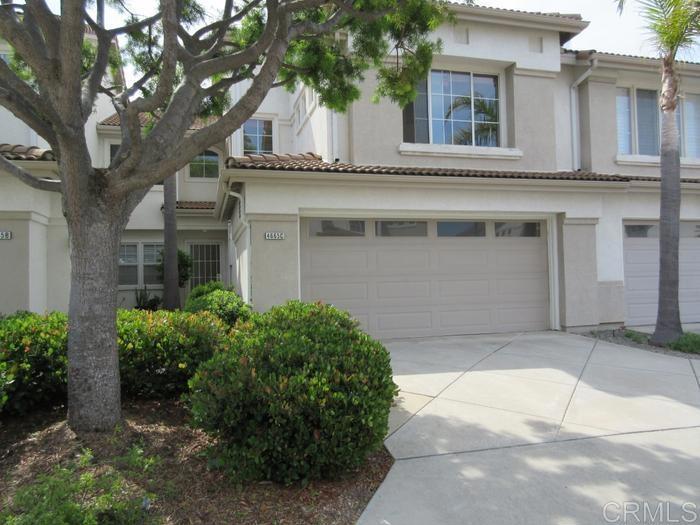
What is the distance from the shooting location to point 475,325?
10.3 metres

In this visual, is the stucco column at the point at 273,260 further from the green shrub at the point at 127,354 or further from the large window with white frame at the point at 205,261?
the large window with white frame at the point at 205,261

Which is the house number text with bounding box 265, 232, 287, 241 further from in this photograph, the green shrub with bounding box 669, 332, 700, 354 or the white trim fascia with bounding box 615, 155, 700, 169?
the white trim fascia with bounding box 615, 155, 700, 169

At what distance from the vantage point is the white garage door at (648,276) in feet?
37.2

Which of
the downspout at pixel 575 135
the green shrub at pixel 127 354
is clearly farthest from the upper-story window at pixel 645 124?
the green shrub at pixel 127 354

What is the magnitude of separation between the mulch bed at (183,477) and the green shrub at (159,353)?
0.47m

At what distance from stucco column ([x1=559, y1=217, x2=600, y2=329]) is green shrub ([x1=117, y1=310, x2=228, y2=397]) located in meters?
8.05

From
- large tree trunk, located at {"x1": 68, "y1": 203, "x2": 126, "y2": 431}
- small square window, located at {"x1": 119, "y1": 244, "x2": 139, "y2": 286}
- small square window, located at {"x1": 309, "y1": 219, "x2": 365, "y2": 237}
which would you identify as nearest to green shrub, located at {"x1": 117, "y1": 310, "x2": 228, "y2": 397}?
large tree trunk, located at {"x1": 68, "y1": 203, "x2": 126, "y2": 431}

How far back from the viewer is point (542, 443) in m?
4.39

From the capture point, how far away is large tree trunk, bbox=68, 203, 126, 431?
4.05 meters

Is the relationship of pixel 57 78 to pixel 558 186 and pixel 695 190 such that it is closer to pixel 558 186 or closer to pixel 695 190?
pixel 558 186

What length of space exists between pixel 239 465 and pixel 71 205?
2664 millimetres

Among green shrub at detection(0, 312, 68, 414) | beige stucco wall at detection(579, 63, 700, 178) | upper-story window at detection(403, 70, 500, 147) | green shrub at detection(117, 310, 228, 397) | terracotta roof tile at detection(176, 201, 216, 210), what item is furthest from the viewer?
terracotta roof tile at detection(176, 201, 216, 210)

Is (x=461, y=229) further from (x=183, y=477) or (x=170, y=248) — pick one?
(x=170, y=248)

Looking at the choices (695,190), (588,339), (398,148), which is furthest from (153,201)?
(695,190)
